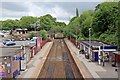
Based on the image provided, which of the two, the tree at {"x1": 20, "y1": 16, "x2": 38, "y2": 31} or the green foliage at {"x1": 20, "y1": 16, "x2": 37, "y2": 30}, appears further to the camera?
the tree at {"x1": 20, "y1": 16, "x2": 38, "y2": 31}

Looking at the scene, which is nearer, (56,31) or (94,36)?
(94,36)

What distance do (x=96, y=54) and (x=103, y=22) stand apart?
3022 cm

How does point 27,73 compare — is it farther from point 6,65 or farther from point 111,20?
point 111,20

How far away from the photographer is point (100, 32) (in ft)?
232

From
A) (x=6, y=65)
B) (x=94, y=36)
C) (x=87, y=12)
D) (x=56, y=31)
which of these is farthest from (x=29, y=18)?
(x=6, y=65)

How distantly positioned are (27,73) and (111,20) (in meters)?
42.0

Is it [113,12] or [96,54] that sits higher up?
[113,12]

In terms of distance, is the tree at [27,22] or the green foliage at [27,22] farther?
the tree at [27,22]

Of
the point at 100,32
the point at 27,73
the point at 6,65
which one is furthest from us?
the point at 100,32

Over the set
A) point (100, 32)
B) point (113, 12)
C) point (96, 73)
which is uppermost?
point (113, 12)

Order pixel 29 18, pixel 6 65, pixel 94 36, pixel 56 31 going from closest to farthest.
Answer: pixel 6 65 → pixel 94 36 → pixel 56 31 → pixel 29 18

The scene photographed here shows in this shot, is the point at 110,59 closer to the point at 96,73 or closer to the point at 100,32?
the point at 96,73

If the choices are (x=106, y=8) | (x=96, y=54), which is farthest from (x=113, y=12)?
(x=96, y=54)

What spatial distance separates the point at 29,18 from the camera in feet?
584
